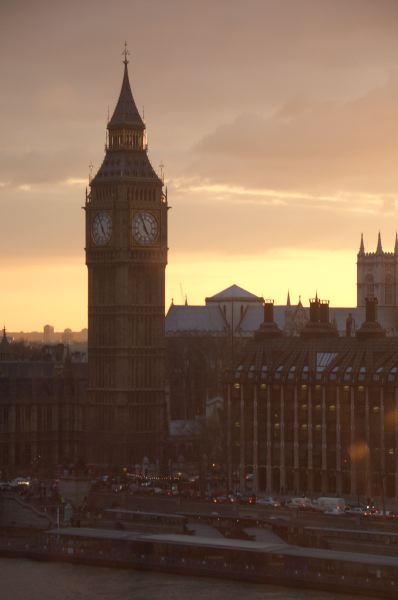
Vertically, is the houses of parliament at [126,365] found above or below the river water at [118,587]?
above

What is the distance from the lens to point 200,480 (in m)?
145

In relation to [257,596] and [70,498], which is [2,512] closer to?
[70,498]

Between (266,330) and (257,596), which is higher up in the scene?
(266,330)

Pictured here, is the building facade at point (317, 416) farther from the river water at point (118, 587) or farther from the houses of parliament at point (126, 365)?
the river water at point (118, 587)

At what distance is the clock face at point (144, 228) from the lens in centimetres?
16325

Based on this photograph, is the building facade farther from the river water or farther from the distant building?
the river water

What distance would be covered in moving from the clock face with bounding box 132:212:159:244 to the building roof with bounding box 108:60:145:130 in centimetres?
656

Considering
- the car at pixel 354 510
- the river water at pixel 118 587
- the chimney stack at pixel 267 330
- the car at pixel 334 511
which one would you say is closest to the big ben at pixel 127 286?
the chimney stack at pixel 267 330

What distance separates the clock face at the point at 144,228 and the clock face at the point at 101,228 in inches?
72.1

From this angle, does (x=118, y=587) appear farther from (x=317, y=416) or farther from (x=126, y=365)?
(x=126, y=365)

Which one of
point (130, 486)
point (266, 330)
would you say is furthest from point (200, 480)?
point (266, 330)

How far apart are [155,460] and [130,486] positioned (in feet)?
58.0

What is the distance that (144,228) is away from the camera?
164 m

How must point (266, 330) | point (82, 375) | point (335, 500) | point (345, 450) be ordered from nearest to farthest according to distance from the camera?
point (335, 500) < point (345, 450) < point (266, 330) < point (82, 375)
